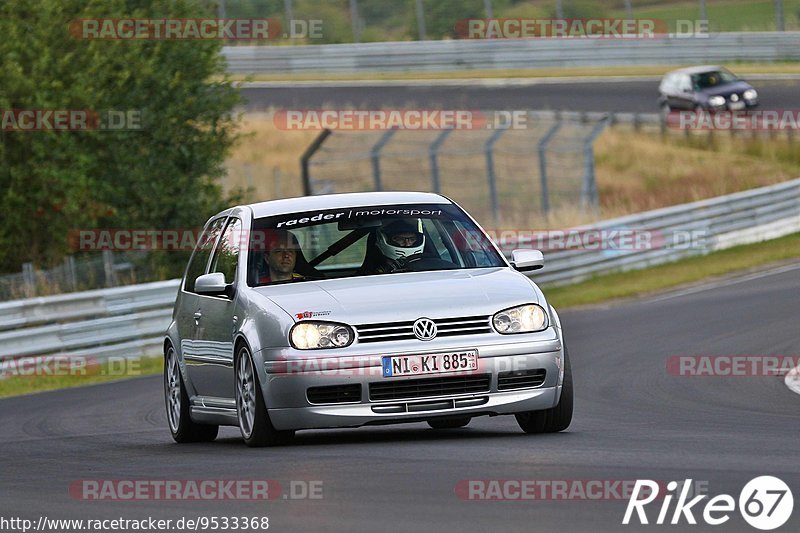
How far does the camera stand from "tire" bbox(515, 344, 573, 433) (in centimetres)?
955

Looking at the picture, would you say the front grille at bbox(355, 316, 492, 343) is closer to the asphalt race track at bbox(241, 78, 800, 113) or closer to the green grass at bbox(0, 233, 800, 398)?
the green grass at bbox(0, 233, 800, 398)

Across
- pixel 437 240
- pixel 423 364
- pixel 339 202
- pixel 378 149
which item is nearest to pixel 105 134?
pixel 378 149

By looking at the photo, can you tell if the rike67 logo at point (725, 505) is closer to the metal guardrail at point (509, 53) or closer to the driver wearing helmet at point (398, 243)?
the driver wearing helmet at point (398, 243)

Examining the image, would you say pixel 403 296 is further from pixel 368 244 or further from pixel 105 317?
pixel 105 317

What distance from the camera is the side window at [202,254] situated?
11.3 m

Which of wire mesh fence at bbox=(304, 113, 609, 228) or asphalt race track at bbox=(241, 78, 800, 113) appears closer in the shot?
wire mesh fence at bbox=(304, 113, 609, 228)

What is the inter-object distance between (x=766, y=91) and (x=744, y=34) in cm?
432

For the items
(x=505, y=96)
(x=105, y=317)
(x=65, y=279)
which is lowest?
(x=505, y=96)

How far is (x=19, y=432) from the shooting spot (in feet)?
42.6

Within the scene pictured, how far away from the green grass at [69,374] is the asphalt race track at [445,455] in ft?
8.92

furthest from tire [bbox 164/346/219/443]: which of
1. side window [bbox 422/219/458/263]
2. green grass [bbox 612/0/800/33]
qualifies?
Answer: green grass [bbox 612/0/800/33]

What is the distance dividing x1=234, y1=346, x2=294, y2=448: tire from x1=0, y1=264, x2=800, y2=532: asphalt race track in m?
0.12

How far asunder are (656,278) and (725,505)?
764 inches

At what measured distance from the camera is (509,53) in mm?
51156
